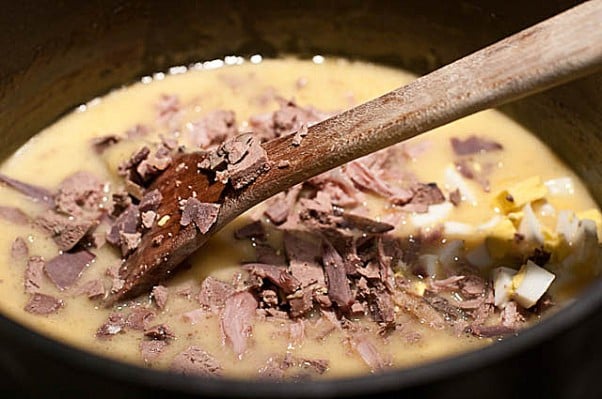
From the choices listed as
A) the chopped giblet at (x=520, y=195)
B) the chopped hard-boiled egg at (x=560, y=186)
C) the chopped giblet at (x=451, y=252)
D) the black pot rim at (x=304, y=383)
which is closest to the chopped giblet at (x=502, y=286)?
the chopped giblet at (x=451, y=252)

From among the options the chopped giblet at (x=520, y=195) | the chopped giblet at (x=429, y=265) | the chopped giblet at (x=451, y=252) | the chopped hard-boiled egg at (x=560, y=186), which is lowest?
the chopped giblet at (x=429, y=265)

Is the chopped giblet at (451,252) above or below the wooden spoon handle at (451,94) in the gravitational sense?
below

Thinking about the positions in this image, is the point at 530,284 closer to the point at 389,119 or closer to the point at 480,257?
the point at 480,257

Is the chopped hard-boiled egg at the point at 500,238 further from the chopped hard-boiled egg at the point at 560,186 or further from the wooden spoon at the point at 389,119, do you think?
the wooden spoon at the point at 389,119

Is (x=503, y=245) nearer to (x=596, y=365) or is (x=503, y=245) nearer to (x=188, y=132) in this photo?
(x=596, y=365)

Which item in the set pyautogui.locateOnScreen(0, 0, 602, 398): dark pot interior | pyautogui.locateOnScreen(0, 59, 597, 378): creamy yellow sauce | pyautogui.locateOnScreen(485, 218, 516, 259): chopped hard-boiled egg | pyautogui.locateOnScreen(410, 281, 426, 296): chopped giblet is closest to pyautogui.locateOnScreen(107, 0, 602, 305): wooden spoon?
pyautogui.locateOnScreen(0, 59, 597, 378): creamy yellow sauce

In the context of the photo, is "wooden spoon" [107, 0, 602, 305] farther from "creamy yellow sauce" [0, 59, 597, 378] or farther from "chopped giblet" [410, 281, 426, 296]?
"chopped giblet" [410, 281, 426, 296]

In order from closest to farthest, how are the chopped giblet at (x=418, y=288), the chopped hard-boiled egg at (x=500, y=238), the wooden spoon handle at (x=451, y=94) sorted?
1. the wooden spoon handle at (x=451, y=94)
2. the chopped giblet at (x=418, y=288)
3. the chopped hard-boiled egg at (x=500, y=238)

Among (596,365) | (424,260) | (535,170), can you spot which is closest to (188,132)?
(424,260)
